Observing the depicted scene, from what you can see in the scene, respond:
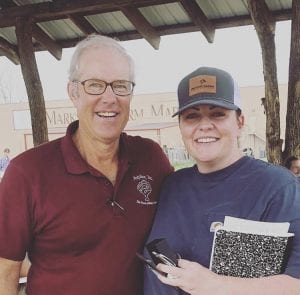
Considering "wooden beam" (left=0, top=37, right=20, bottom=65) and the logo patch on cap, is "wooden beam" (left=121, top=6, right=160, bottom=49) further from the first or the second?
the logo patch on cap

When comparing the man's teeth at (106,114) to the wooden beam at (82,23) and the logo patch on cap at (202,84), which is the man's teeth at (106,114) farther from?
the wooden beam at (82,23)

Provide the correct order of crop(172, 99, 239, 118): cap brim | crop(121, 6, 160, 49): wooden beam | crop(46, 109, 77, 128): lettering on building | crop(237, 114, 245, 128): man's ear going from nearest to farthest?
crop(172, 99, 239, 118): cap brim
crop(237, 114, 245, 128): man's ear
crop(121, 6, 160, 49): wooden beam
crop(46, 109, 77, 128): lettering on building

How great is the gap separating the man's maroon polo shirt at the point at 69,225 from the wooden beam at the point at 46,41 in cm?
581

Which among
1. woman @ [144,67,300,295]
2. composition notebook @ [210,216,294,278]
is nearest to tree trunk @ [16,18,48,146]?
woman @ [144,67,300,295]

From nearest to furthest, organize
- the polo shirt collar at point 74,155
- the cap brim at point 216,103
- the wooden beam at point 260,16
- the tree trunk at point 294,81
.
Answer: the cap brim at point 216,103, the polo shirt collar at point 74,155, the tree trunk at point 294,81, the wooden beam at point 260,16

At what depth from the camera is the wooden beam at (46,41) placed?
736cm

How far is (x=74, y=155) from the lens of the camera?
6.24ft

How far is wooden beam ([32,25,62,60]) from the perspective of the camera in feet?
24.1

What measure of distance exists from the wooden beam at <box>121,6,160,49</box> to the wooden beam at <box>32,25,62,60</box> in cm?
168

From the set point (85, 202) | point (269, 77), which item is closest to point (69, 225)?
point (85, 202)

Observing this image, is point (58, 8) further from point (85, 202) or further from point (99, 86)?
point (85, 202)

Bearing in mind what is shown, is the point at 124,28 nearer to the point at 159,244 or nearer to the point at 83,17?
the point at 83,17

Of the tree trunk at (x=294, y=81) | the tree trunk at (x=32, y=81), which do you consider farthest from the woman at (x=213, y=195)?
the tree trunk at (x=32, y=81)

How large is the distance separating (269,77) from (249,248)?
13.8 ft
